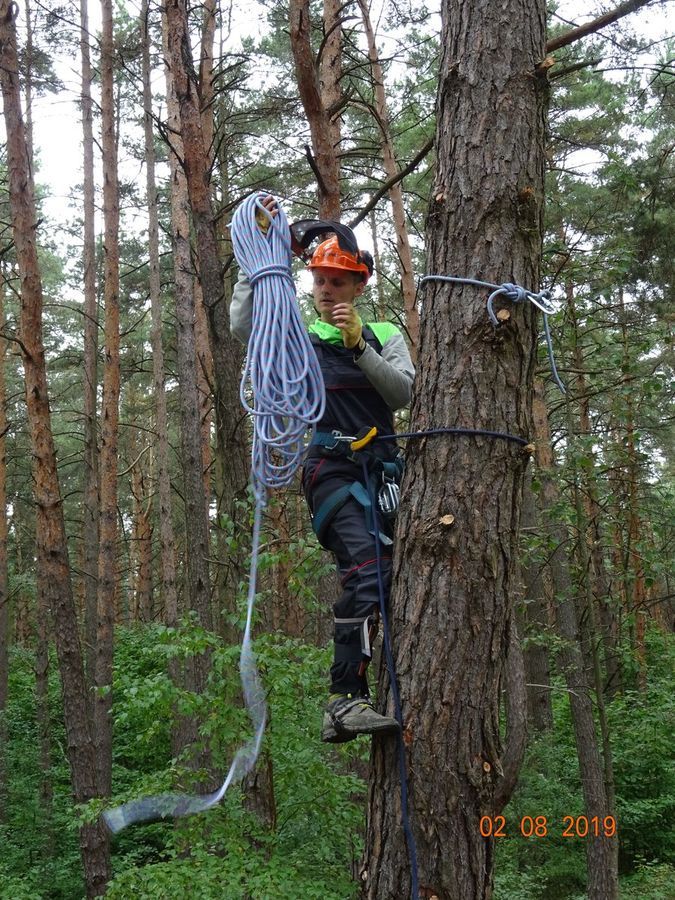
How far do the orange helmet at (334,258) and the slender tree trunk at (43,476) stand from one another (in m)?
4.93

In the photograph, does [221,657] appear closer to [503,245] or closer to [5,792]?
[503,245]

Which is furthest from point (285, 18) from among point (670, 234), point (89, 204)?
point (670, 234)

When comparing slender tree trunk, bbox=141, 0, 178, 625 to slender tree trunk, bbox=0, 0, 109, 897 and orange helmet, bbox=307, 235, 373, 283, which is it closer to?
slender tree trunk, bbox=0, 0, 109, 897

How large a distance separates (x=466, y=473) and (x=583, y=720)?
21.4 ft

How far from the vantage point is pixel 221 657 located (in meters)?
4.30

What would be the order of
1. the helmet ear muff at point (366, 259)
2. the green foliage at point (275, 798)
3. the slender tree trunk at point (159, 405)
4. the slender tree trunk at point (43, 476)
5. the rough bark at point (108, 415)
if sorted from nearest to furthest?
the helmet ear muff at point (366, 259) < the green foliage at point (275, 798) < the slender tree trunk at point (43, 476) < the rough bark at point (108, 415) < the slender tree trunk at point (159, 405)

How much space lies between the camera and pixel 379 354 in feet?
9.03

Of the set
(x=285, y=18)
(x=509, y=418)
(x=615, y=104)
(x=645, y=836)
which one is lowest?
(x=645, y=836)

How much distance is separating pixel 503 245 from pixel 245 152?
14.7 metres

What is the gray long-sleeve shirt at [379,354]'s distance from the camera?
264 centimetres

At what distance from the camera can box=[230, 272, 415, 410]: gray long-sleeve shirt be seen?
264 cm

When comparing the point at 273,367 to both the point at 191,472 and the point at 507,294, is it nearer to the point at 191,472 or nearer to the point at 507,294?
the point at 507,294

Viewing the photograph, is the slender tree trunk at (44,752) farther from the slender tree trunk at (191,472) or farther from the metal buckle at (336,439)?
the metal buckle at (336,439)
